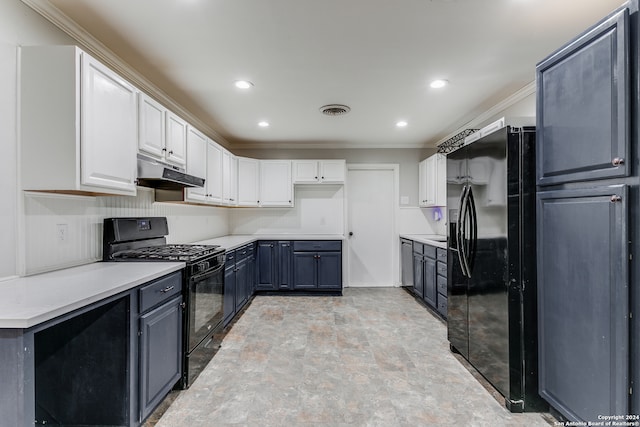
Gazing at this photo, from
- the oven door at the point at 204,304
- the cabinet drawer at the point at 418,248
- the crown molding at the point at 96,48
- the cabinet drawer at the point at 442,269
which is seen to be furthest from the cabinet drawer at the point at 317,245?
the crown molding at the point at 96,48

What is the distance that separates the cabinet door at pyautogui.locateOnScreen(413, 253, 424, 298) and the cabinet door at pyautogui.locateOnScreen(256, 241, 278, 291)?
202 cm

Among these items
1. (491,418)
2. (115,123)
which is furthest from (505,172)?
(115,123)

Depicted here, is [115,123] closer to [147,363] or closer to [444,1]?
[147,363]

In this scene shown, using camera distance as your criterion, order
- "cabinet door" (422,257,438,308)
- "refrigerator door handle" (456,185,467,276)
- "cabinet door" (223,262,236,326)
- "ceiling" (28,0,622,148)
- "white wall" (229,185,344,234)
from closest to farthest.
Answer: "ceiling" (28,0,622,148) → "refrigerator door handle" (456,185,467,276) → "cabinet door" (223,262,236,326) → "cabinet door" (422,257,438,308) → "white wall" (229,185,344,234)

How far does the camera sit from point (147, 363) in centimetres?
171

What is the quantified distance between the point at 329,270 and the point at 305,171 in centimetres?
162

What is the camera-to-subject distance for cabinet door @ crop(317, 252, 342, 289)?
457 centimetres

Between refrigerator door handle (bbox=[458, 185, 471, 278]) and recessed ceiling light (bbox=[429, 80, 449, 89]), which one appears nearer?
refrigerator door handle (bbox=[458, 185, 471, 278])

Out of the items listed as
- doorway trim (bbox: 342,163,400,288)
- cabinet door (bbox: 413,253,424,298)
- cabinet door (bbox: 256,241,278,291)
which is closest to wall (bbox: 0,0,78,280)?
cabinet door (bbox: 256,241,278,291)

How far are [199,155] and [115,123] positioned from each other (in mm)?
1323

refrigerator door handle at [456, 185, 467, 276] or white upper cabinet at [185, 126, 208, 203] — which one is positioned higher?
white upper cabinet at [185, 126, 208, 203]

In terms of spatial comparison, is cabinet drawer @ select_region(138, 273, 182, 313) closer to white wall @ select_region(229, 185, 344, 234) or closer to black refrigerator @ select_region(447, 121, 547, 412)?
black refrigerator @ select_region(447, 121, 547, 412)

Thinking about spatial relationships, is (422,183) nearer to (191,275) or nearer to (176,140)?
(176,140)

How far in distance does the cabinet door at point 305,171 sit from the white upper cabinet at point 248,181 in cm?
60
